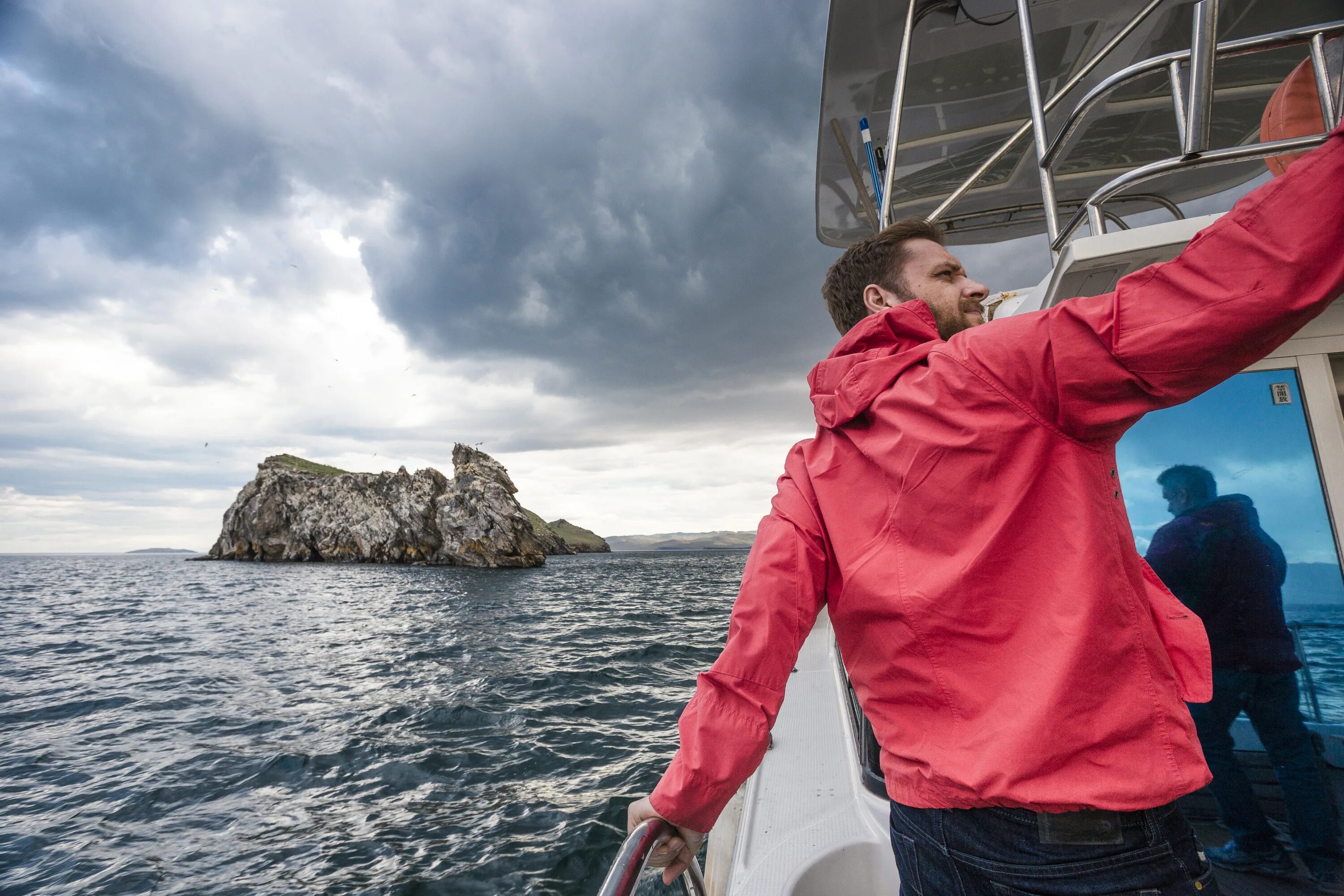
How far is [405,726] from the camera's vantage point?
692 cm

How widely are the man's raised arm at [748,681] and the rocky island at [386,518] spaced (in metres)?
55.6

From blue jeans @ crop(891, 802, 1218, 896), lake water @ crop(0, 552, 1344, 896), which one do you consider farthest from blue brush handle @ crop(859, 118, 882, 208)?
blue jeans @ crop(891, 802, 1218, 896)

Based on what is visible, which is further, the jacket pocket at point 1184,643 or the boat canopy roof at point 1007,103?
the boat canopy roof at point 1007,103

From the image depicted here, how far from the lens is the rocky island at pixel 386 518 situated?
181 ft

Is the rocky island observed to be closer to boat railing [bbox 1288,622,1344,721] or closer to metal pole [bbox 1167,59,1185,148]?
boat railing [bbox 1288,622,1344,721]

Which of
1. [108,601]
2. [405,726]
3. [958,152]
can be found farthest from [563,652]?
[108,601]

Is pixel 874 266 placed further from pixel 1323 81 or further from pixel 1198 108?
pixel 1323 81

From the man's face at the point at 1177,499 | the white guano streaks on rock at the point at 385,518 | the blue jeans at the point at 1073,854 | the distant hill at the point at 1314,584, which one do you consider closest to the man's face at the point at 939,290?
the blue jeans at the point at 1073,854

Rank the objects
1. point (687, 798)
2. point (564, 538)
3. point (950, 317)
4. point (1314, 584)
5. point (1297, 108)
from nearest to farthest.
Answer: point (687, 798)
point (950, 317)
point (1297, 108)
point (1314, 584)
point (564, 538)

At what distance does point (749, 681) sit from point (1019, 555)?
50 centimetres

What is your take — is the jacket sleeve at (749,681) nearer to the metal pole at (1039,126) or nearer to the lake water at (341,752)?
the metal pole at (1039,126)

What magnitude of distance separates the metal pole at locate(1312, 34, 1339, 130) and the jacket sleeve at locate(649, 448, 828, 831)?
214 cm

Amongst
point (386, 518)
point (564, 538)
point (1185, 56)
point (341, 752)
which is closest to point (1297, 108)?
point (1185, 56)

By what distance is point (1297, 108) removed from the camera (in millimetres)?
2025
